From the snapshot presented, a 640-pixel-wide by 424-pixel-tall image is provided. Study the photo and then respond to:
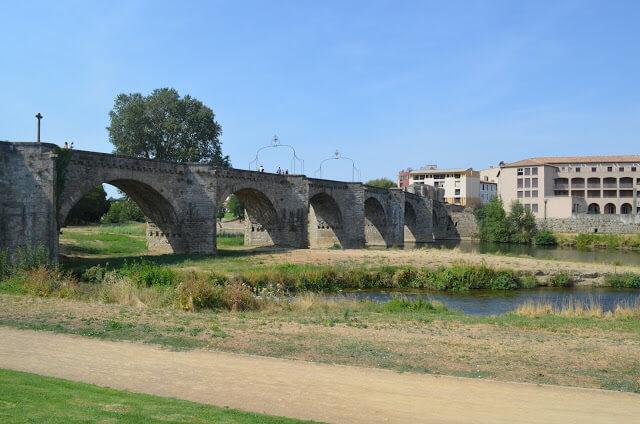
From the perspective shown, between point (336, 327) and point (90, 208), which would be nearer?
point (336, 327)

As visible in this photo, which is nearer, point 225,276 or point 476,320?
point 476,320

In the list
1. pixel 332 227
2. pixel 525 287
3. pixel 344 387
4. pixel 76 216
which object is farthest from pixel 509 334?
pixel 76 216

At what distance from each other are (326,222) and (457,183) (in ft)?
191

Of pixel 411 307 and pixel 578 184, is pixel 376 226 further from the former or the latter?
pixel 411 307

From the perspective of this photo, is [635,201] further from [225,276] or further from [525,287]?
[225,276]

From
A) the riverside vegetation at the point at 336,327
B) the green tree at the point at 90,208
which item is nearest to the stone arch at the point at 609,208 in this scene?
the green tree at the point at 90,208

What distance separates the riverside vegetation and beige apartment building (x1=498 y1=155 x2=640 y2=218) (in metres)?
69.8

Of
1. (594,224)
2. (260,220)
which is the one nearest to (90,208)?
(260,220)

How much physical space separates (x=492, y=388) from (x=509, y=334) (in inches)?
214

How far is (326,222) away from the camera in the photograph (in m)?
53.9

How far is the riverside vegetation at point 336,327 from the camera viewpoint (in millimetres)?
10828

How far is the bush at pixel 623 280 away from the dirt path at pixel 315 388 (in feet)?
78.2

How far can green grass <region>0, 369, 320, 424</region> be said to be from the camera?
6637 millimetres

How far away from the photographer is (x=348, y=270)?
29922 millimetres
